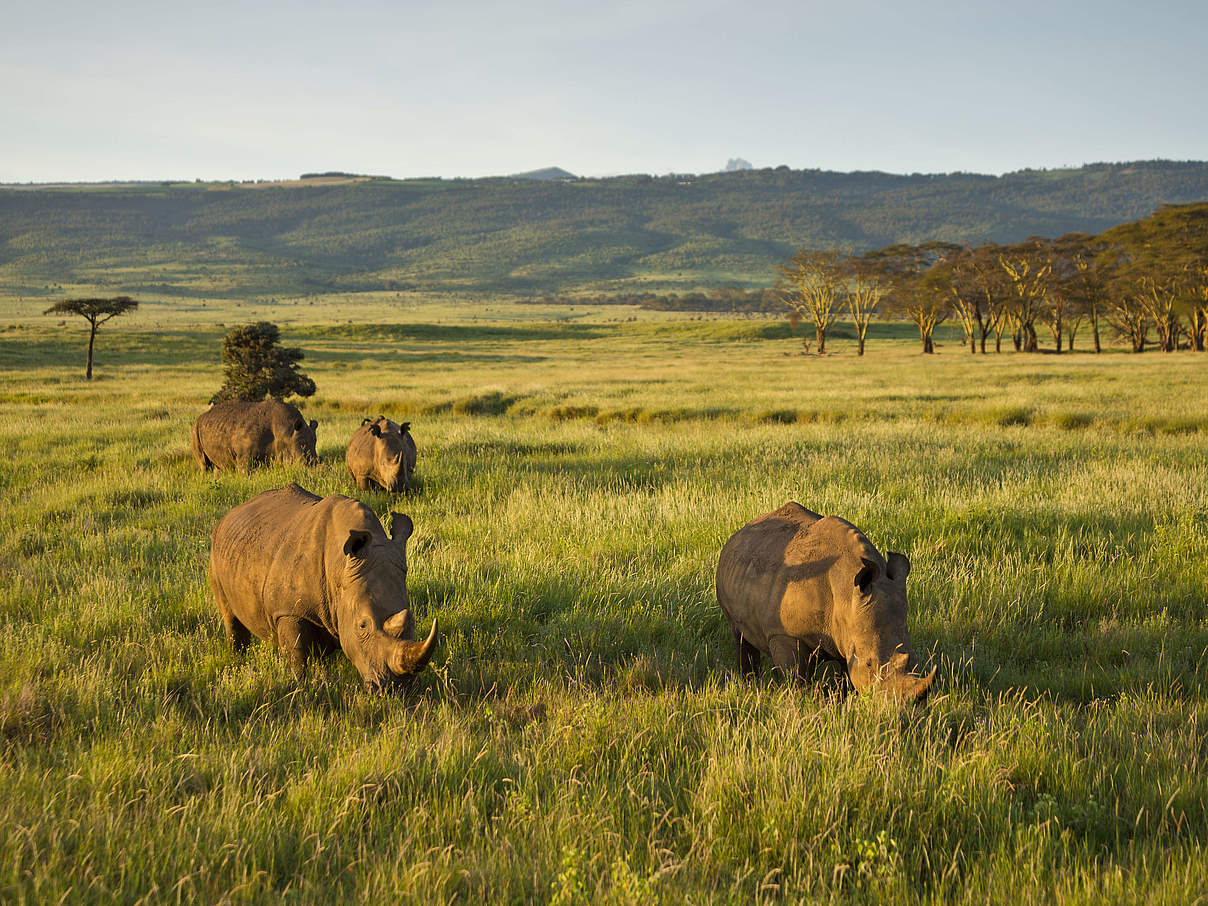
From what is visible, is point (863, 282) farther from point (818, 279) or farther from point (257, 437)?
point (257, 437)

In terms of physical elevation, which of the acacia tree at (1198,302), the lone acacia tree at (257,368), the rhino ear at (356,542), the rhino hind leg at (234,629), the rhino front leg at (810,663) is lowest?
the rhino hind leg at (234,629)

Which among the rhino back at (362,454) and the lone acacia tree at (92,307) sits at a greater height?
the lone acacia tree at (92,307)

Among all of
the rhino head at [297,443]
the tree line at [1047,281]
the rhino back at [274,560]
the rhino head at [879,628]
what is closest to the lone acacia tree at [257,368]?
the rhino head at [297,443]

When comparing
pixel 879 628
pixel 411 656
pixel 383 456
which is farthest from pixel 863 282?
pixel 411 656

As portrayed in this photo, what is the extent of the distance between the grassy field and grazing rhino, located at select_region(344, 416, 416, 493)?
0.44 m

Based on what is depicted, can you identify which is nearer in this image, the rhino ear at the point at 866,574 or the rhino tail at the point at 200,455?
the rhino ear at the point at 866,574

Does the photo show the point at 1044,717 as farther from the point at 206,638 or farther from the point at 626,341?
the point at 626,341

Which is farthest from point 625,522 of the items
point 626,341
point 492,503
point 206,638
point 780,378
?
point 626,341

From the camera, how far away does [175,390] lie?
1321 inches

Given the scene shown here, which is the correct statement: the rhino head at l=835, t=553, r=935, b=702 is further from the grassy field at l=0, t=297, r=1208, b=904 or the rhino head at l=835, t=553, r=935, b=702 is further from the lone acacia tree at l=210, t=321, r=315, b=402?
the lone acacia tree at l=210, t=321, r=315, b=402

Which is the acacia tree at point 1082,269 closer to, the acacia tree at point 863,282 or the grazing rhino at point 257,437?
the acacia tree at point 863,282

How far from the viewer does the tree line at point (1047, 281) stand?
174 feet

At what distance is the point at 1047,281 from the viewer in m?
62.7

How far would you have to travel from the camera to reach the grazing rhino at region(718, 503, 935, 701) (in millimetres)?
3934
